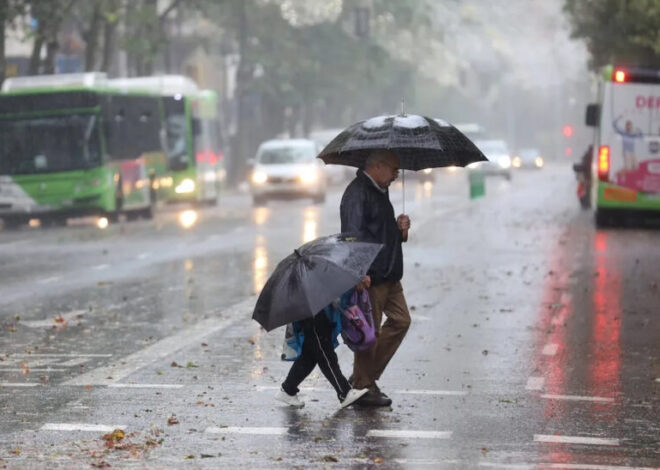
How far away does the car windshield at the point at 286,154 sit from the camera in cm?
4666

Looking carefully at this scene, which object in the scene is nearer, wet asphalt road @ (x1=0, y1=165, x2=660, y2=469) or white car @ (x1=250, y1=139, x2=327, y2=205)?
wet asphalt road @ (x1=0, y1=165, x2=660, y2=469)

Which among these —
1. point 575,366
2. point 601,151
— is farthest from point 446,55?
point 575,366

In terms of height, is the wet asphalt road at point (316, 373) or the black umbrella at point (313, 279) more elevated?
the black umbrella at point (313, 279)

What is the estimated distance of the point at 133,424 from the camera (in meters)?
9.86

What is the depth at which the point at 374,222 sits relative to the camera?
10.4m

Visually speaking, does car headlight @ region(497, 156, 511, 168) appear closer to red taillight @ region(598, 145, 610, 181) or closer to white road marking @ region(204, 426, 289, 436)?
red taillight @ region(598, 145, 610, 181)

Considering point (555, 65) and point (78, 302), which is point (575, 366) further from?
point (555, 65)

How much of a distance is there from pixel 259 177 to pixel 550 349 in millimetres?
31944

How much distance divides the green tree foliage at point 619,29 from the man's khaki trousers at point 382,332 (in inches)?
966

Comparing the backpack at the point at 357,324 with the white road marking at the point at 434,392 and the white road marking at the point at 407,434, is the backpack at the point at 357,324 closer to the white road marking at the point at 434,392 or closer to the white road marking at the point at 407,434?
the white road marking at the point at 407,434

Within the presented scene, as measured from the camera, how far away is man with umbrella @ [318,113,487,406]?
407 inches

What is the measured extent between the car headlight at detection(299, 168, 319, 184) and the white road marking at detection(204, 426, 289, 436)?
35.3 meters

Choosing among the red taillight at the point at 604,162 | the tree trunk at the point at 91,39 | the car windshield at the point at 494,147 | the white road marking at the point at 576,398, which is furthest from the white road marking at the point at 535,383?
the car windshield at the point at 494,147

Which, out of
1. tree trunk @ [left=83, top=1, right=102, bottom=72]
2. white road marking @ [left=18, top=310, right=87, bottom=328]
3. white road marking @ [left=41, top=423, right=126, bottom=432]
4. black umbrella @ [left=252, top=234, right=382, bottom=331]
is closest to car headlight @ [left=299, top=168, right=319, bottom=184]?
tree trunk @ [left=83, top=1, right=102, bottom=72]
